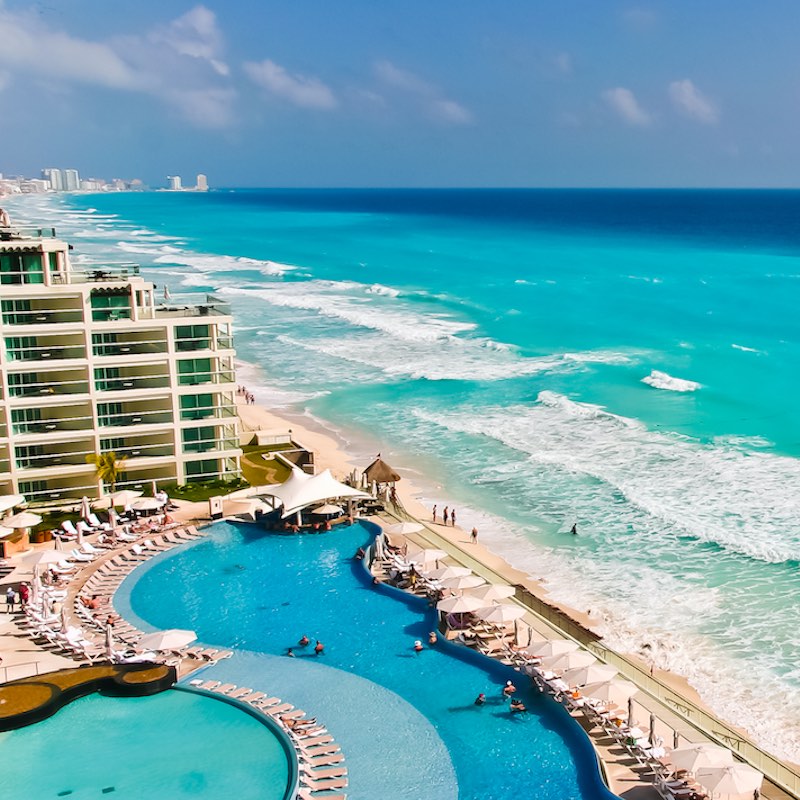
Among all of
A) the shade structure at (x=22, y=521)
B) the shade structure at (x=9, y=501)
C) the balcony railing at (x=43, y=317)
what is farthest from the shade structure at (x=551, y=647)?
the balcony railing at (x=43, y=317)

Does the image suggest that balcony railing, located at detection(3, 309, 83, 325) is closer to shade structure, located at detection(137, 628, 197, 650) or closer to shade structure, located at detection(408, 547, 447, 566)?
shade structure, located at detection(137, 628, 197, 650)

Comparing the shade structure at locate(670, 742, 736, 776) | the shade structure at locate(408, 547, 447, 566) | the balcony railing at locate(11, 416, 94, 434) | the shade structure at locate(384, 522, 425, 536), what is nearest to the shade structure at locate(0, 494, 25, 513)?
the balcony railing at locate(11, 416, 94, 434)

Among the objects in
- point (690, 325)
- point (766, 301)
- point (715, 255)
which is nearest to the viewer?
point (690, 325)

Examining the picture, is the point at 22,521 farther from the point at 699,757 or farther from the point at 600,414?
the point at 600,414

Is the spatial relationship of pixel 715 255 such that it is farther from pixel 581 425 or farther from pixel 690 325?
pixel 581 425

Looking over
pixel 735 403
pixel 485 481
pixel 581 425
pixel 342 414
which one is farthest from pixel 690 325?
pixel 485 481

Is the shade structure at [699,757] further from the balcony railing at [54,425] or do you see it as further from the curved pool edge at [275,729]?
the balcony railing at [54,425]
